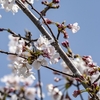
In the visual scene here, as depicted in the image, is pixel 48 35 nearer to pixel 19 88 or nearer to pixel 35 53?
pixel 35 53

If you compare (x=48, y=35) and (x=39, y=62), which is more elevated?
(x=48, y=35)

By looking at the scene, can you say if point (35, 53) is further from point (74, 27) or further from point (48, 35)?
point (74, 27)

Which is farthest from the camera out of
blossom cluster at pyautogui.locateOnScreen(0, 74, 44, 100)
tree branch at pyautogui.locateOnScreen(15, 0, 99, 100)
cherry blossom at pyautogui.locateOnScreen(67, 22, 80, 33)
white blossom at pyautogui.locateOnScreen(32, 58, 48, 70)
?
blossom cluster at pyautogui.locateOnScreen(0, 74, 44, 100)

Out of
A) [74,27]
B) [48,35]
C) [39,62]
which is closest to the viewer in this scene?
[39,62]

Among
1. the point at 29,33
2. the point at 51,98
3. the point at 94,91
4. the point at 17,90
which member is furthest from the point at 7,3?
the point at 17,90

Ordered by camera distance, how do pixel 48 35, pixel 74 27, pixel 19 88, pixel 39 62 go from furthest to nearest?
1. pixel 19 88
2. pixel 74 27
3. pixel 48 35
4. pixel 39 62

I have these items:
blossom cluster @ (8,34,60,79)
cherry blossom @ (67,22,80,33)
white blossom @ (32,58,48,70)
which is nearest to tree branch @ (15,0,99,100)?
blossom cluster @ (8,34,60,79)

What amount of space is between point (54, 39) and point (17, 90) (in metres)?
3.67

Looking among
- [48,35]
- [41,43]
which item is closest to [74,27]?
[48,35]

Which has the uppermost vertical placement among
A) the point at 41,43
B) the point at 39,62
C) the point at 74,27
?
the point at 74,27

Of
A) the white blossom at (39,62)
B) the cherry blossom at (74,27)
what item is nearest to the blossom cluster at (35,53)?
the white blossom at (39,62)

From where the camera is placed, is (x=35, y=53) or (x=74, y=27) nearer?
(x=35, y=53)

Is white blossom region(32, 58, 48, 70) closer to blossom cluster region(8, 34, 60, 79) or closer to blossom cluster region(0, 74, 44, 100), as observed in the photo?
blossom cluster region(8, 34, 60, 79)

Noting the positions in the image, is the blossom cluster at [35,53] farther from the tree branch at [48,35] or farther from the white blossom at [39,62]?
the tree branch at [48,35]
